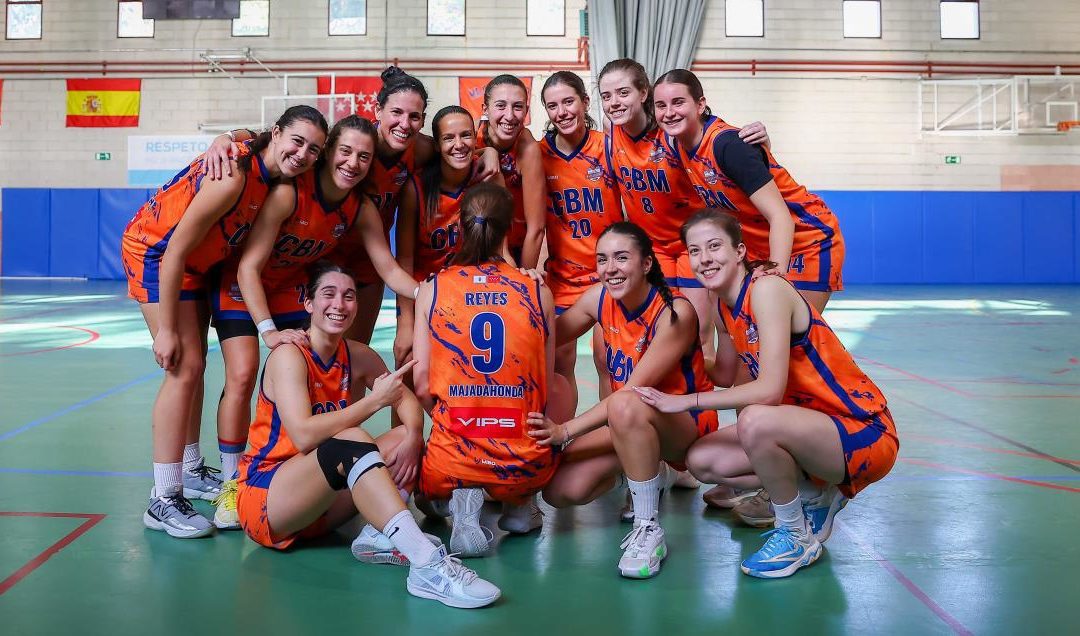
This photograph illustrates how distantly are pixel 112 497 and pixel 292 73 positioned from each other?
42.4 ft

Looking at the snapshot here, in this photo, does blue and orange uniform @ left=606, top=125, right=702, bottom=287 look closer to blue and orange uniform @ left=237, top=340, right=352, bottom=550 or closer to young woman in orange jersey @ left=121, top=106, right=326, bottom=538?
young woman in orange jersey @ left=121, top=106, right=326, bottom=538

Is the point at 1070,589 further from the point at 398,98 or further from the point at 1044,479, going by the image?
the point at 398,98

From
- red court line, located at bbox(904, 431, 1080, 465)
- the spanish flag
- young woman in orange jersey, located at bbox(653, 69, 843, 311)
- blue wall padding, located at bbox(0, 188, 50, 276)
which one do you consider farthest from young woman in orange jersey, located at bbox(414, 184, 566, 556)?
blue wall padding, located at bbox(0, 188, 50, 276)

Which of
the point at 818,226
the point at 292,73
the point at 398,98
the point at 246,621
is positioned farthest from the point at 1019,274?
the point at 246,621

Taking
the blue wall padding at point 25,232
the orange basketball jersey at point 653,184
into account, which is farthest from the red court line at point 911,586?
the blue wall padding at point 25,232

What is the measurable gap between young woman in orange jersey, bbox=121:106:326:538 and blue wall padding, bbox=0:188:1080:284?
13.4 m

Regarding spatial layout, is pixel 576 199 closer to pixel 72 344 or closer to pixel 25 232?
pixel 72 344

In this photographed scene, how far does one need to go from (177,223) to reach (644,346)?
171 centimetres

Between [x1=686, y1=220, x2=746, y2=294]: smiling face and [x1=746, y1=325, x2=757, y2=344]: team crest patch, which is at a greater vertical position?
[x1=686, y1=220, x2=746, y2=294]: smiling face

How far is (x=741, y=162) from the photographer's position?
3.24 m

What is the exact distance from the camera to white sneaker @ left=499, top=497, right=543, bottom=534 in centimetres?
293

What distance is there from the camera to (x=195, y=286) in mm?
3266

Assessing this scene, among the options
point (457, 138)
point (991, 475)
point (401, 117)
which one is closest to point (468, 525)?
point (457, 138)

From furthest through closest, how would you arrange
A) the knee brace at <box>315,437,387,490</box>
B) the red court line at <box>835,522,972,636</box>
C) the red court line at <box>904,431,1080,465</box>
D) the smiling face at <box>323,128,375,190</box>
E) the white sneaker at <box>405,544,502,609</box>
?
the red court line at <box>904,431,1080,465</box>, the smiling face at <box>323,128,375,190</box>, the knee brace at <box>315,437,387,490</box>, the white sneaker at <box>405,544,502,609</box>, the red court line at <box>835,522,972,636</box>
